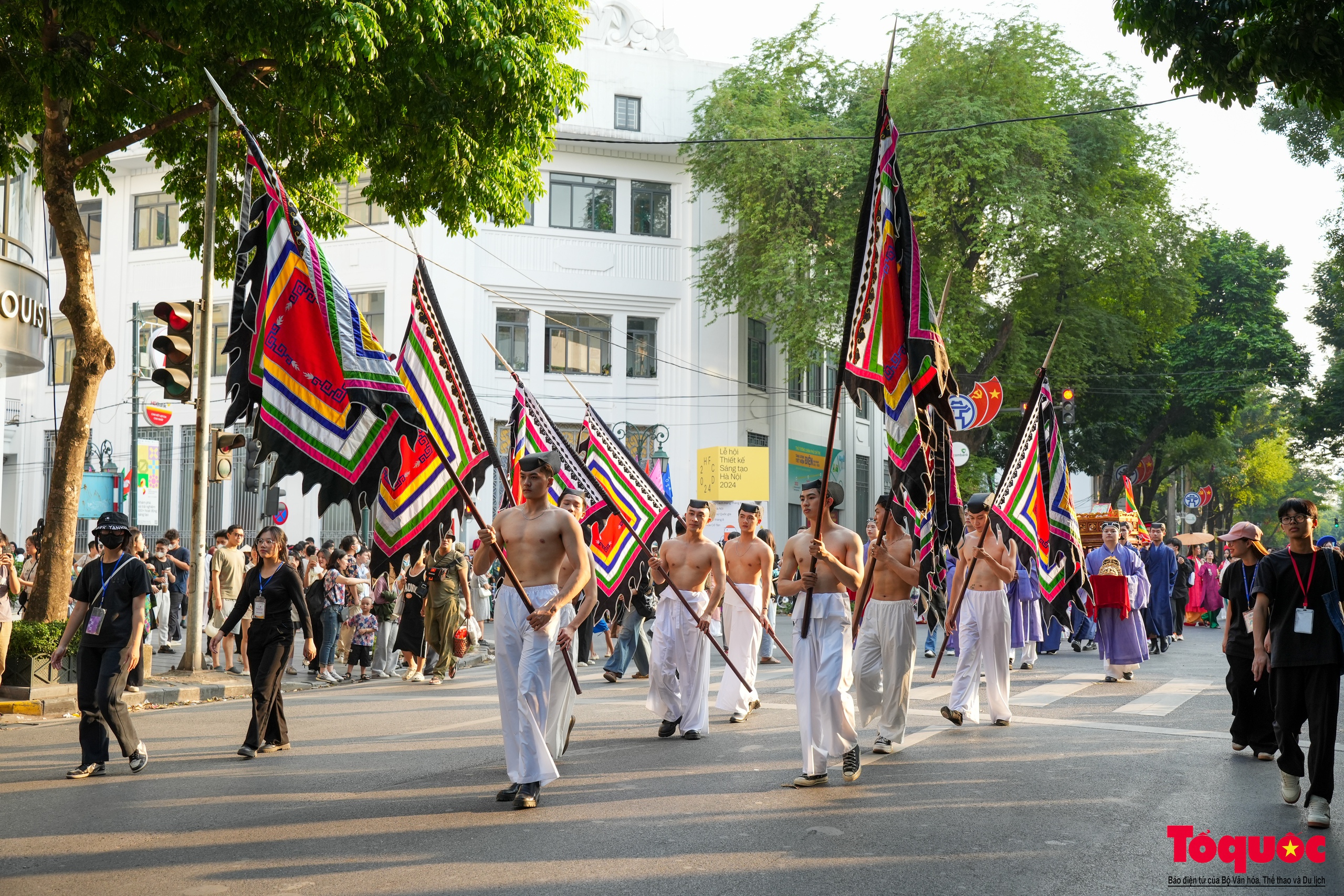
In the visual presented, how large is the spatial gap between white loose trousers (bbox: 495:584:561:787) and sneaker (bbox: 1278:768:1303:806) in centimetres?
437

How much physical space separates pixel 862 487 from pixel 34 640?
1342 inches

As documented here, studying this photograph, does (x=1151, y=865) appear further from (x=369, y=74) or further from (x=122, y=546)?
(x=369, y=74)

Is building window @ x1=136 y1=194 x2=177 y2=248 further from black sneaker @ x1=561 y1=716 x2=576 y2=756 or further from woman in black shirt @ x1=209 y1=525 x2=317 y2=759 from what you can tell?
black sneaker @ x1=561 y1=716 x2=576 y2=756

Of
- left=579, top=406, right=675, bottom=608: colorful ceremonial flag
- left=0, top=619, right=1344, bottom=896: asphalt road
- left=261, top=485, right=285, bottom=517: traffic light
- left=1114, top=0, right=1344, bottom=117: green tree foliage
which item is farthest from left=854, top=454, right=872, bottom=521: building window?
left=1114, top=0, right=1344, bottom=117: green tree foliage

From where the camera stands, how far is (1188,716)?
39.5 ft

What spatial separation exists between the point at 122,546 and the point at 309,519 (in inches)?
921

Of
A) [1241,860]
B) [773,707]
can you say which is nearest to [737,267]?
[773,707]

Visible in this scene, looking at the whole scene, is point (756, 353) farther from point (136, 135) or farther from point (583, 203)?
point (136, 135)

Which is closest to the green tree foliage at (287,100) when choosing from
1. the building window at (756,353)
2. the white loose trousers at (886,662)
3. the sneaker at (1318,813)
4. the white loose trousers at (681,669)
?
the white loose trousers at (681,669)

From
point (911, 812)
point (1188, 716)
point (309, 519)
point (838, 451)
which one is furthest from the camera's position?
point (838, 451)

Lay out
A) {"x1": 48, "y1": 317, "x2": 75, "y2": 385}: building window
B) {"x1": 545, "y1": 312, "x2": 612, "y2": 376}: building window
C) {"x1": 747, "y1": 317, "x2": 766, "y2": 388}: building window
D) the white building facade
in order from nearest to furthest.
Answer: the white building facade < {"x1": 545, "y1": 312, "x2": 612, "y2": 376}: building window < {"x1": 48, "y1": 317, "x2": 75, "y2": 385}: building window < {"x1": 747, "y1": 317, "x2": 766, "y2": 388}: building window

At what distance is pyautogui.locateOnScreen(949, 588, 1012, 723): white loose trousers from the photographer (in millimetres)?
11328

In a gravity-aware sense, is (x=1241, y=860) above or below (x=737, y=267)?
below

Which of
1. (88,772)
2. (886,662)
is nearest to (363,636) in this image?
(88,772)
